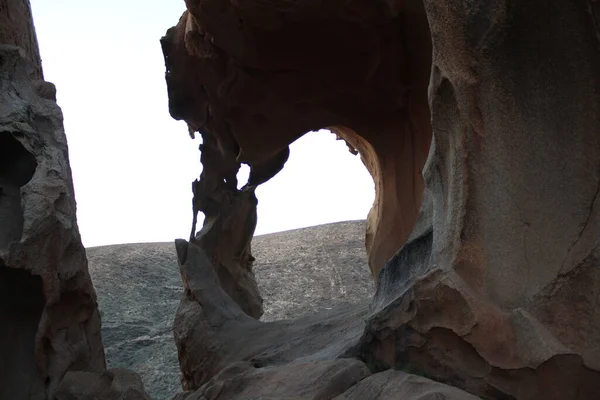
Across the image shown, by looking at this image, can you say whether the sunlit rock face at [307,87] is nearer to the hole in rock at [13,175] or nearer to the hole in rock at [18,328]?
the hole in rock at [13,175]

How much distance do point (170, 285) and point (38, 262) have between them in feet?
22.2

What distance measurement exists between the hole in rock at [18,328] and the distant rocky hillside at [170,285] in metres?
5.03

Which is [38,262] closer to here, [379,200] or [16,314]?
[16,314]

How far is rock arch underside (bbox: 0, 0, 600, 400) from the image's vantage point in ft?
7.97

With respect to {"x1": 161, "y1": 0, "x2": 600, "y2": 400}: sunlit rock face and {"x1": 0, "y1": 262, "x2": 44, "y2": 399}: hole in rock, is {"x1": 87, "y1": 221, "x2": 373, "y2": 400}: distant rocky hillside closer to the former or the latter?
{"x1": 0, "y1": 262, "x2": 44, "y2": 399}: hole in rock

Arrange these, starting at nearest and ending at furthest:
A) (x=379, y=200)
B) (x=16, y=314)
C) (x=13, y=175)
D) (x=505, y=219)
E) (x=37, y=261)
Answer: (x=505, y=219) → (x=37, y=261) → (x=16, y=314) → (x=13, y=175) → (x=379, y=200)

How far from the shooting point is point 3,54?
390cm

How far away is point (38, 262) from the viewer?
132 inches

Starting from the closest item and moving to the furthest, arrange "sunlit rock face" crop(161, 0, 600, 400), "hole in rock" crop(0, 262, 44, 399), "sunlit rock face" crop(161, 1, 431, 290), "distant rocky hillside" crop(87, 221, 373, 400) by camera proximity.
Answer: "sunlit rock face" crop(161, 0, 600, 400), "hole in rock" crop(0, 262, 44, 399), "sunlit rock face" crop(161, 1, 431, 290), "distant rocky hillside" crop(87, 221, 373, 400)

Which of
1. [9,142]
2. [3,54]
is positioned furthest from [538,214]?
[3,54]

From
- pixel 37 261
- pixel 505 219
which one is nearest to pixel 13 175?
pixel 37 261

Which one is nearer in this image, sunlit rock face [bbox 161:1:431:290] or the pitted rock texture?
the pitted rock texture

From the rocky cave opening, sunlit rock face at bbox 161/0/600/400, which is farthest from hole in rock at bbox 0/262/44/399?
sunlit rock face at bbox 161/0/600/400

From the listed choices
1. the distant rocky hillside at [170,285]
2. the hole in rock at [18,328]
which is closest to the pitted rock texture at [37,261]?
the hole in rock at [18,328]
